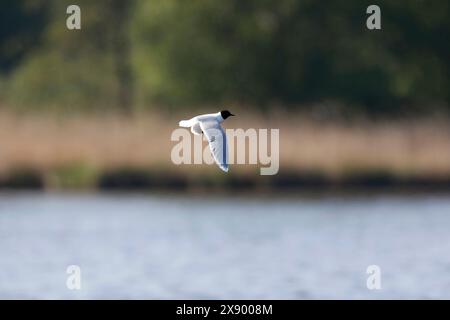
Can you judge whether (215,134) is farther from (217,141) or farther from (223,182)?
(223,182)

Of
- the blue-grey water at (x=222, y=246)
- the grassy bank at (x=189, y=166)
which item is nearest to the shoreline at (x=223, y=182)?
the grassy bank at (x=189, y=166)

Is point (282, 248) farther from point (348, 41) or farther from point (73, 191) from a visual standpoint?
point (348, 41)

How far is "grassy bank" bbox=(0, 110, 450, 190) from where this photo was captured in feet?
78.5

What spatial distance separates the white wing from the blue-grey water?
2668 mm

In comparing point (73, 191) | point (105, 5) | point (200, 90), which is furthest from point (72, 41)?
point (73, 191)

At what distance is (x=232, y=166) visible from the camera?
2341 cm

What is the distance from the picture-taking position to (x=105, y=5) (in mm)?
36938

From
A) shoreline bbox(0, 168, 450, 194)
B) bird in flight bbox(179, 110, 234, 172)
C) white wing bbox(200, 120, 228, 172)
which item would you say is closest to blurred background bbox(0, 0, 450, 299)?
shoreline bbox(0, 168, 450, 194)

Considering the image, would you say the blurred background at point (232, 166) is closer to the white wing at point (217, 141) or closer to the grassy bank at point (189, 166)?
the grassy bank at point (189, 166)

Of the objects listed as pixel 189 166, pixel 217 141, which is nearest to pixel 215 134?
pixel 217 141

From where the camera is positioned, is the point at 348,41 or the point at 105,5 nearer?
the point at 348,41

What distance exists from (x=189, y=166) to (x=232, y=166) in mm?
691

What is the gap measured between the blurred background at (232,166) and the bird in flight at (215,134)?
266 centimetres
